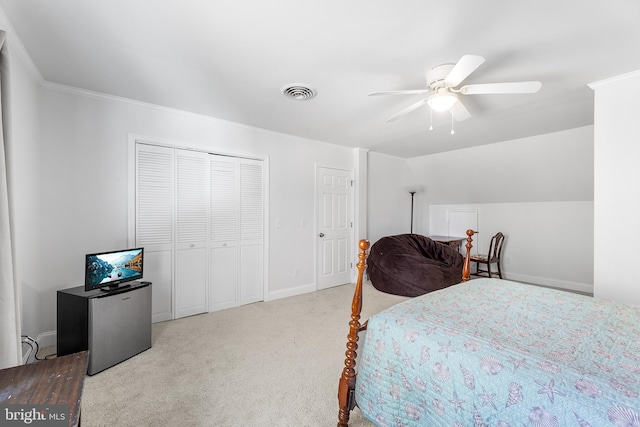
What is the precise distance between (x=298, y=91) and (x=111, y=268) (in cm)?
219

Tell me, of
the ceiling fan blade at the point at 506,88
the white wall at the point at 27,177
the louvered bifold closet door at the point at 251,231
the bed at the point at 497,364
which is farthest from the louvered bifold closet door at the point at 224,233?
the ceiling fan blade at the point at 506,88

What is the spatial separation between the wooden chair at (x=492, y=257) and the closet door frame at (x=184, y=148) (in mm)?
3346

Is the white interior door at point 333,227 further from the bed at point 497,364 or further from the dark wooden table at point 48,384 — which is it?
the dark wooden table at point 48,384

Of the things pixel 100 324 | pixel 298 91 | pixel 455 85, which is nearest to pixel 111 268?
pixel 100 324

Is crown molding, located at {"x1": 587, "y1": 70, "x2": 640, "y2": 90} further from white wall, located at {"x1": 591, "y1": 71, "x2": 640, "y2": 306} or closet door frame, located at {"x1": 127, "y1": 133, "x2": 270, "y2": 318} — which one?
closet door frame, located at {"x1": 127, "y1": 133, "x2": 270, "y2": 318}

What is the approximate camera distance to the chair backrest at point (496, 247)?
15.8ft

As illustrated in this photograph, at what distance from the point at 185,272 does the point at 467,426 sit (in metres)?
2.97

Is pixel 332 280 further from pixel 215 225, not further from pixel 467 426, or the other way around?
pixel 467 426

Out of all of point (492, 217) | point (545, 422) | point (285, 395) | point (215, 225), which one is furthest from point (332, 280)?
point (545, 422)

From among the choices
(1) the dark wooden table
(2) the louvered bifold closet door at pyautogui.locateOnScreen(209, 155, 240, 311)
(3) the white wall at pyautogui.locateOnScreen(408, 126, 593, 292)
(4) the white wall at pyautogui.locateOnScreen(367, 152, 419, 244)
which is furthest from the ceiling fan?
(4) the white wall at pyautogui.locateOnScreen(367, 152, 419, 244)

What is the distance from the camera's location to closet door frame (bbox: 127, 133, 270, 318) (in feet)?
9.36

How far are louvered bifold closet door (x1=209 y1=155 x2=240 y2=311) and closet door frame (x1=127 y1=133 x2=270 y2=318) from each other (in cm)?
13

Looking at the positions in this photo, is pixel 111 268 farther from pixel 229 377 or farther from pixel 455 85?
pixel 455 85

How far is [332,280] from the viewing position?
15.0ft
